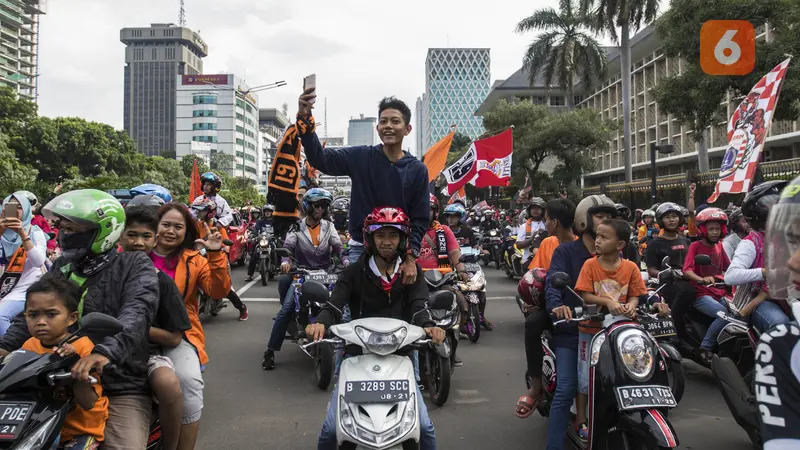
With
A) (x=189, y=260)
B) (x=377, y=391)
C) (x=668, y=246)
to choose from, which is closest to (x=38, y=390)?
(x=377, y=391)

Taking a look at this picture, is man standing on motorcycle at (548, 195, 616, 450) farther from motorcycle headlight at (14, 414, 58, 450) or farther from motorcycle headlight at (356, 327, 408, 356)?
motorcycle headlight at (14, 414, 58, 450)

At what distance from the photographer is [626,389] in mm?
3275

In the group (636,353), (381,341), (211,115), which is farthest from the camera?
(211,115)

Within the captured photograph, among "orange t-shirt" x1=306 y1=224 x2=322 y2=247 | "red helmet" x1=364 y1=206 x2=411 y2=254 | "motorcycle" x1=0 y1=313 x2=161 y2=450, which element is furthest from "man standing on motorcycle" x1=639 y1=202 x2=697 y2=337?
"motorcycle" x1=0 y1=313 x2=161 y2=450

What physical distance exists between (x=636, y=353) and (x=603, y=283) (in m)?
0.62

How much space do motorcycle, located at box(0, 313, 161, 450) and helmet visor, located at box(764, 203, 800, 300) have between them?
238 cm

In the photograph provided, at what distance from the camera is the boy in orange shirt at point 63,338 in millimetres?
2623

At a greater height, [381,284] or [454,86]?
[454,86]

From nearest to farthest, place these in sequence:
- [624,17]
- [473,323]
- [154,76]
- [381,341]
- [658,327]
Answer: [381,341] < [658,327] < [473,323] < [624,17] < [154,76]

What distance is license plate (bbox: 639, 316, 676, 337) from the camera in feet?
14.3

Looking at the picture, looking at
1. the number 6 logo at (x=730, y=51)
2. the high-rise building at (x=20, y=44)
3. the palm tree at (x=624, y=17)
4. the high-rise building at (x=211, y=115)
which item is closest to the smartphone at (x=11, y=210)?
the number 6 logo at (x=730, y=51)

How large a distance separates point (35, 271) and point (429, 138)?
147 meters

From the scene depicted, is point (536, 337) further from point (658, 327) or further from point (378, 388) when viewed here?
point (378, 388)

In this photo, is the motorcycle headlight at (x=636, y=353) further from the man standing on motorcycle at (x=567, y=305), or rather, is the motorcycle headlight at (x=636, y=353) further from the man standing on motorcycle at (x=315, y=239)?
the man standing on motorcycle at (x=315, y=239)
